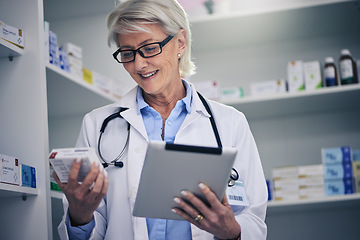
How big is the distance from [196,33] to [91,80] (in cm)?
100

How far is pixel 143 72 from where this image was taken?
2.03 m

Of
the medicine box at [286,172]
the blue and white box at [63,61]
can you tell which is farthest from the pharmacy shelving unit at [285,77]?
the blue and white box at [63,61]

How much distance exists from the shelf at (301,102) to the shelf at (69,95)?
899 millimetres

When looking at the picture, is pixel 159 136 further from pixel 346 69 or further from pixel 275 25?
pixel 275 25

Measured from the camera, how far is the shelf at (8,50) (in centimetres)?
209

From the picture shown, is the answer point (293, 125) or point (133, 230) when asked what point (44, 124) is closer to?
point (133, 230)

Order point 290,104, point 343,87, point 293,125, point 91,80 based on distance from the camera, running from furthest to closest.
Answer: point 293,125, point 290,104, point 343,87, point 91,80

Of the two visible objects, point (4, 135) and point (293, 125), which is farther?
point (293, 125)

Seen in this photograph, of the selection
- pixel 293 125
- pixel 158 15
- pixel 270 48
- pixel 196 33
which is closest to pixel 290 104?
pixel 293 125

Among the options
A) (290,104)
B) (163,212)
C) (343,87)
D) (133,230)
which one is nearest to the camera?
(163,212)

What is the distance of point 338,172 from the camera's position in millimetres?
3307

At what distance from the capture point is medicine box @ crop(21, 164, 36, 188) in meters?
2.08

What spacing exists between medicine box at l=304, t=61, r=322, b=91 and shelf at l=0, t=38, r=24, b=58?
197 cm

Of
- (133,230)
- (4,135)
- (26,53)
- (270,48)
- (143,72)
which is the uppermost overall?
(270,48)
